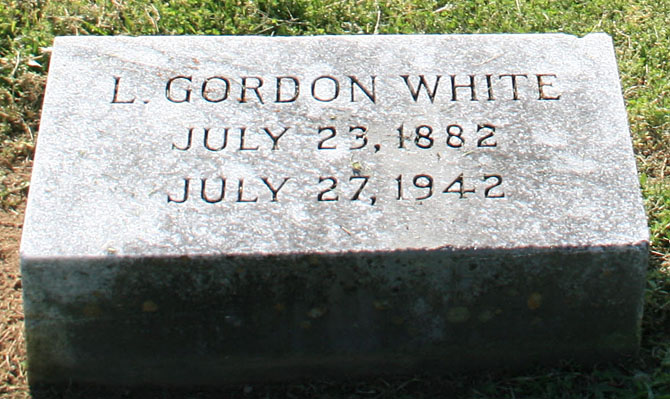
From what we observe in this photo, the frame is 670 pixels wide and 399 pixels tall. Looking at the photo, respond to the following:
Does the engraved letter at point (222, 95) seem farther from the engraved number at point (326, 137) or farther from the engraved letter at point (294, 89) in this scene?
the engraved number at point (326, 137)

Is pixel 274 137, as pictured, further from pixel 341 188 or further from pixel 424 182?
pixel 424 182

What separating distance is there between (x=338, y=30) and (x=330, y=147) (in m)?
1.57

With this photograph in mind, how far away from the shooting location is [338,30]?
4.29 meters

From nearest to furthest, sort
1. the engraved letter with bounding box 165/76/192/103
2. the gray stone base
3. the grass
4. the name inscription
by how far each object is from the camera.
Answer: the gray stone base
the name inscription
the engraved letter with bounding box 165/76/192/103
the grass

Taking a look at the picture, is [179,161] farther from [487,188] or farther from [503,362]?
[503,362]

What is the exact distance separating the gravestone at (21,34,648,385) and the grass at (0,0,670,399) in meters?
0.48

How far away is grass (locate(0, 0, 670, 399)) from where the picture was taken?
3385mm

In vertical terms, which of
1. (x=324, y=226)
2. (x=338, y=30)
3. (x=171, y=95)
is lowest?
(x=338, y=30)

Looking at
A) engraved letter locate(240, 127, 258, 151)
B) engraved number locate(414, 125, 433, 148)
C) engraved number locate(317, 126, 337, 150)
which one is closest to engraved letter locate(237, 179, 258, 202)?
engraved letter locate(240, 127, 258, 151)

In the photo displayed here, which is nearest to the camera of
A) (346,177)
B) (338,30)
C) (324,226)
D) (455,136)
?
(324,226)

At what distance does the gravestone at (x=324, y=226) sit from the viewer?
8.58ft

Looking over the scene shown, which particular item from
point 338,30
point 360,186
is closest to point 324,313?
point 360,186

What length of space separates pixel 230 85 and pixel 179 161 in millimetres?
329

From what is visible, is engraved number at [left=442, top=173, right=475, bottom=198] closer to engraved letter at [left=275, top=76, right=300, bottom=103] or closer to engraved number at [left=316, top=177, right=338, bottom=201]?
engraved number at [left=316, top=177, right=338, bottom=201]
